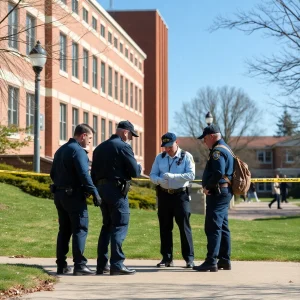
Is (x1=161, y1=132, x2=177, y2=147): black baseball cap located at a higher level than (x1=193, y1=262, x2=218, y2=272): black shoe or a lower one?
higher

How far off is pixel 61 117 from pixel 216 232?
28.2 meters

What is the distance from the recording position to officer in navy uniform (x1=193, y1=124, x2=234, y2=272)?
9.55 metres

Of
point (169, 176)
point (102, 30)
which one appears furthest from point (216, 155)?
point (102, 30)

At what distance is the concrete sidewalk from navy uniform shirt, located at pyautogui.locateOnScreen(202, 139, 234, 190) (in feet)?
4.24

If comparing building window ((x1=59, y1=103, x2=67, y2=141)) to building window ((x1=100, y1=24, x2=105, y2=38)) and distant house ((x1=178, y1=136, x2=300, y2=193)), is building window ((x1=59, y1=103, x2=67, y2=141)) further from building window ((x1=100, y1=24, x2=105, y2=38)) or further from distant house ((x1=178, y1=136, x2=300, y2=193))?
distant house ((x1=178, y1=136, x2=300, y2=193))

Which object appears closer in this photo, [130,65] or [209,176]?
[209,176]

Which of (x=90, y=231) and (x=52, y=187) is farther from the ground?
(x=52, y=187)

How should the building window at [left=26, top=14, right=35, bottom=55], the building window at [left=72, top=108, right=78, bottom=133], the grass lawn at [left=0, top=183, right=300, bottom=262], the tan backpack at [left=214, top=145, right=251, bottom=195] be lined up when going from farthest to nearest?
the building window at [left=72, top=108, right=78, bottom=133], the building window at [left=26, top=14, right=35, bottom=55], the grass lawn at [left=0, top=183, right=300, bottom=262], the tan backpack at [left=214, top=145, right=251, bottom=195]

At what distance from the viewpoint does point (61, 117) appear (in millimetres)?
37094

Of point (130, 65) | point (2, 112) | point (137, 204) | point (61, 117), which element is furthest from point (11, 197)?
point (130, 65)

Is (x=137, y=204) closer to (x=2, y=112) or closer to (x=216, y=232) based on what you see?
(x=2, y=112)

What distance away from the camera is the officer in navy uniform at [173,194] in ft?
32.7

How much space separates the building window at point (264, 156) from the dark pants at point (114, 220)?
92794 mm

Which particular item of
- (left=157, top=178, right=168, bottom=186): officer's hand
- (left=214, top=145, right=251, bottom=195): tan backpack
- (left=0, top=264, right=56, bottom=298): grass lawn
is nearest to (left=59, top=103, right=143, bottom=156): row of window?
(left=157, top=178, right=168, bottom=186): officer's hand
